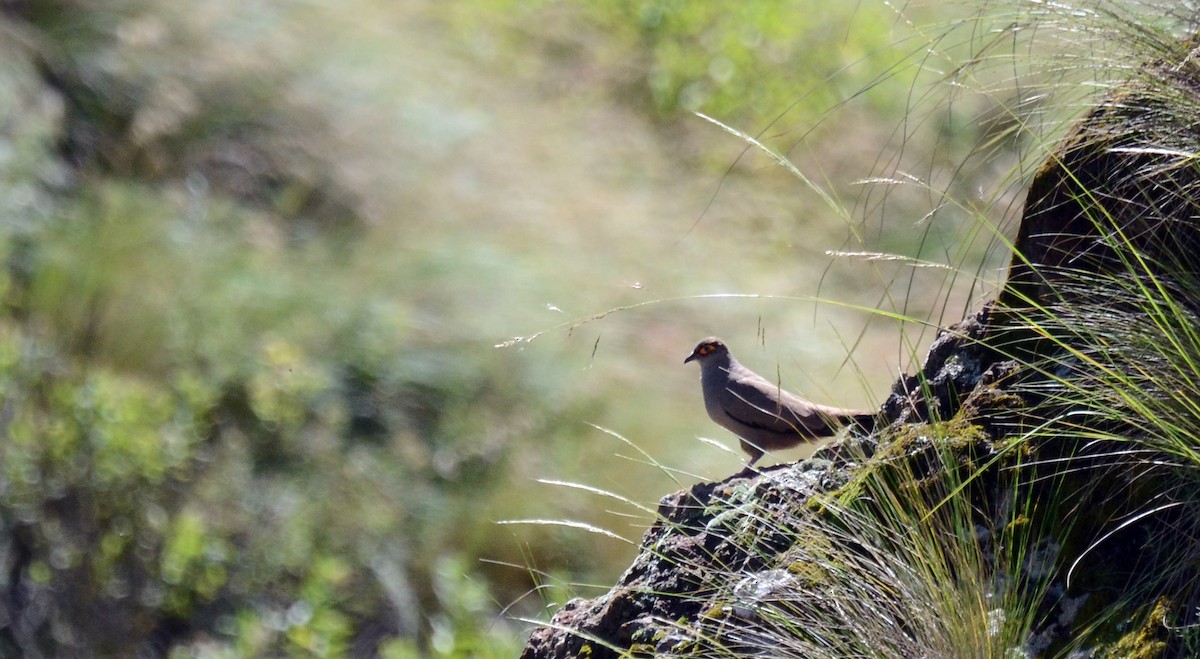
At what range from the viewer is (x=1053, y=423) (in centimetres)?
307

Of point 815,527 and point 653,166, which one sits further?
point 653,166

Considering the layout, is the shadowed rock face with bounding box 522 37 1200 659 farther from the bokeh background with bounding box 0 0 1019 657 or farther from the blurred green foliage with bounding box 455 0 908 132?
the blurred green foliage with bounding box 455 0 908 132

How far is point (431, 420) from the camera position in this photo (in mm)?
8133

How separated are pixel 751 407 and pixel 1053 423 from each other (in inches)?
89.5

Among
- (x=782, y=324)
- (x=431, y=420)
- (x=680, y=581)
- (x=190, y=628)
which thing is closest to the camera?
(x=680, y=581)

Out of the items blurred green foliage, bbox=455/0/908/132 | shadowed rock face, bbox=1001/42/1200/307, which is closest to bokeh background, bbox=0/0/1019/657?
blurred green foliage, bbox=455/0/908/132

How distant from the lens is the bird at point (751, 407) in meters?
4.79

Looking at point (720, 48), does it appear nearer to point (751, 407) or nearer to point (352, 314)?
point (352, 314)

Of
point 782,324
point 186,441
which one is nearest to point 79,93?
point 186,441

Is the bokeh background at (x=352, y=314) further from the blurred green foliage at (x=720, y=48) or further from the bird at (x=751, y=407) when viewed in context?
the bird at (x=751, y=407)

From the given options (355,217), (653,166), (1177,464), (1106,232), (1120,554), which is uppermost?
(653,166)

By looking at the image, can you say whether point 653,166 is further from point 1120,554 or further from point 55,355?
point 1120,554

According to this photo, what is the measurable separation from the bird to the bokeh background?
804 millimetres

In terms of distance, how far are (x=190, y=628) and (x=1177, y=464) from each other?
20.8 feet
